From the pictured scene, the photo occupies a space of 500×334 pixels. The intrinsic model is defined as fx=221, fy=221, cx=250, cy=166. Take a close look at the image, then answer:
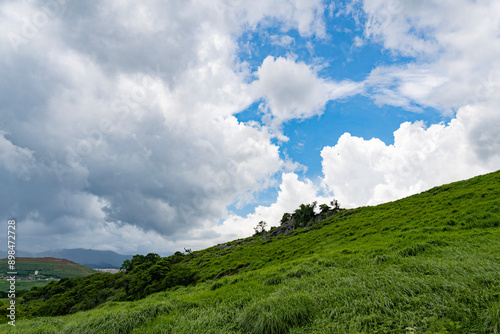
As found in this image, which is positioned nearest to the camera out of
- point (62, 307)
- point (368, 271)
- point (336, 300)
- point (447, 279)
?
point (447, 279)

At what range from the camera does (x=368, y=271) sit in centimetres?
1247

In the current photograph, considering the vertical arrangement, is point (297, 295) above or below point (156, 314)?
above

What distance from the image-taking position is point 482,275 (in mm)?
8078

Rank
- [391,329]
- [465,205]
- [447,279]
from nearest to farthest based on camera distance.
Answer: [391,329]
[447,279]
[465,205]

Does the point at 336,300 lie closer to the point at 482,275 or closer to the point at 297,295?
the point at 297,295

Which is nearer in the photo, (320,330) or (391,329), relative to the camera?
(391,329)

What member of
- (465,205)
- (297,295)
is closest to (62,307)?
(297,295)

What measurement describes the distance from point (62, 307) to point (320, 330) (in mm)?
67078

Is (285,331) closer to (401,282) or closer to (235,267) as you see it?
(401,282)

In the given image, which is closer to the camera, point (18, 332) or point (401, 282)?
point (401, 282)

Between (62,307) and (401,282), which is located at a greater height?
(401,282)

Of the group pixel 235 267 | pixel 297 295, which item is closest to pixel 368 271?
pixel 297 295

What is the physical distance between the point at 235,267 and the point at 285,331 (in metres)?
38.8

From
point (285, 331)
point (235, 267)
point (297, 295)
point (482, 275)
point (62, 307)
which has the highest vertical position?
point (482, 275)
